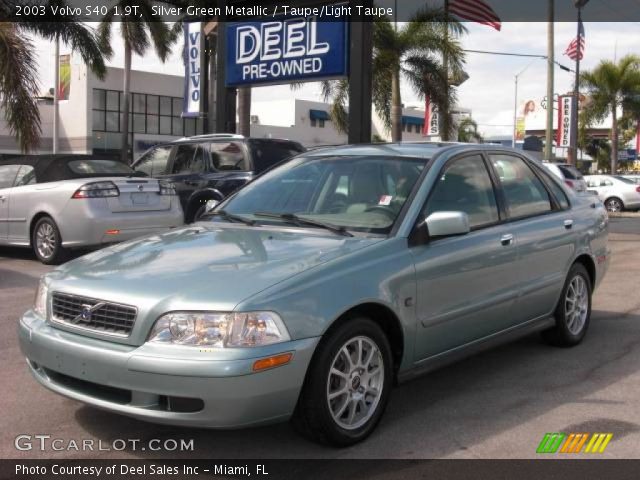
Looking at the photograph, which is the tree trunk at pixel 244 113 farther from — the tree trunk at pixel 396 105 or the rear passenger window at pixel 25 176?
the rear passenger window at pixel 25 176

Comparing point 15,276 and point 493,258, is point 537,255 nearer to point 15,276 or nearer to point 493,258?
point 493,258

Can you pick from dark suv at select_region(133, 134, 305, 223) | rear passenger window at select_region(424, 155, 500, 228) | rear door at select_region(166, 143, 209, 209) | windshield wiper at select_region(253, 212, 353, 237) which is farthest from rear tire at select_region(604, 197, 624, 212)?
windshield wiper at select_region(253, 212, 353, 237)

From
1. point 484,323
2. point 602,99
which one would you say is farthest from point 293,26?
point 602,99

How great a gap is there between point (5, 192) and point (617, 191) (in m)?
21.6

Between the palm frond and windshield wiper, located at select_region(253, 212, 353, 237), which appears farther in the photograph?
the palm frond

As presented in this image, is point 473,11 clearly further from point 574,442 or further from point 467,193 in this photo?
point 574,442

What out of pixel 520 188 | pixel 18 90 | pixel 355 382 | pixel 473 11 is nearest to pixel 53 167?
pixel 520 188

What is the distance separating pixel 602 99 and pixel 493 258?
35804mm

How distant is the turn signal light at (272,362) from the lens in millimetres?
3330

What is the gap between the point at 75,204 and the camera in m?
9.25

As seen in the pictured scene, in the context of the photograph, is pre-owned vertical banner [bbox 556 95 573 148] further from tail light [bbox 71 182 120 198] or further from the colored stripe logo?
the colored stripe logo

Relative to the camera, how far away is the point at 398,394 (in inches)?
184

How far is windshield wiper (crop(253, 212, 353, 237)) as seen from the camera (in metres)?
4.34

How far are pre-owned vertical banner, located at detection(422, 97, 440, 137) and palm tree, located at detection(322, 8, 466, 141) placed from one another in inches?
16.1
